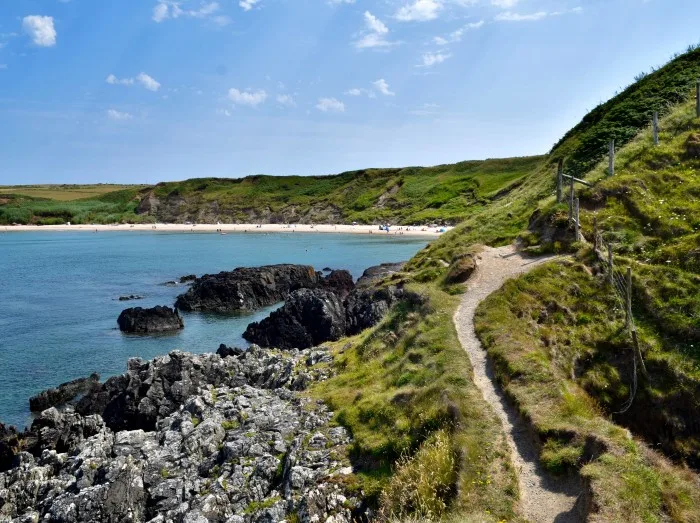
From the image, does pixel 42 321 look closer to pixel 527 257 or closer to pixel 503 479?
pixel 527 257

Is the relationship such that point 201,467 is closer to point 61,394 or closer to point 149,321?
point 61,394

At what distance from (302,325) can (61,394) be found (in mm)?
20076

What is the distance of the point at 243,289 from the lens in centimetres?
6831

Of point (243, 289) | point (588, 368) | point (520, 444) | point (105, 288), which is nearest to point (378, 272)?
point (243, 289)

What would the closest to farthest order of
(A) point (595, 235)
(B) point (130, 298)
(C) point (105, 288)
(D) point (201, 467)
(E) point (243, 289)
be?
(D) point (201, 467), (A) point (595, 235), (E) point (243, 289), (B) point (130, 298), (C) point (105, 288)

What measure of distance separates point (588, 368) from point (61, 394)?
3166cm

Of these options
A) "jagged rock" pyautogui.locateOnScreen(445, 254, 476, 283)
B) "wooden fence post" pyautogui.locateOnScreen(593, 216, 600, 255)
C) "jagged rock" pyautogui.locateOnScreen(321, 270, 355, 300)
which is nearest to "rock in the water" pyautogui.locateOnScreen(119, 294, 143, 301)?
"jagged rock" pyautogui.locateOnScreen(321, 270, 355, 300)

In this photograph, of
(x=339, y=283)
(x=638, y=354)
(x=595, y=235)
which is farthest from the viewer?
(x=339, y=283)

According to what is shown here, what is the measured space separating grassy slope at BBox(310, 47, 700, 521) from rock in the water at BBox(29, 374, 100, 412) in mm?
19163

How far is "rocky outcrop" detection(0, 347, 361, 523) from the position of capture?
17.4m

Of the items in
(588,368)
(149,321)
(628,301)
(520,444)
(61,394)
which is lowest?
(61,394)

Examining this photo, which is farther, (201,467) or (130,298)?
(130,298)

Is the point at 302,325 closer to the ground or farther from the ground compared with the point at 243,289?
closer to the ground

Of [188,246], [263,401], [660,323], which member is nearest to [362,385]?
[263,401]
